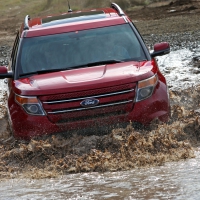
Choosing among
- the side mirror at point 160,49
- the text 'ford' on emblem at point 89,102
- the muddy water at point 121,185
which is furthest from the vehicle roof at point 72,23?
the muddy water at point 121,185

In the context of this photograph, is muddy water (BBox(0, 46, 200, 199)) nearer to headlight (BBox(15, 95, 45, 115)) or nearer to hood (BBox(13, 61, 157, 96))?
headlight (BBox(15, 95, 45, 115))

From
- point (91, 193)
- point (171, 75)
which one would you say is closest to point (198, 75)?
point (171, 75)

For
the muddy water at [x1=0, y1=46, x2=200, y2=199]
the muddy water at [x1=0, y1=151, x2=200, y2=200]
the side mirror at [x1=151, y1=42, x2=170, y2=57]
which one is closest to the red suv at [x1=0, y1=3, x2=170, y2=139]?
the side mirror at [x1=151, y1=42, x2=170, y2=57]

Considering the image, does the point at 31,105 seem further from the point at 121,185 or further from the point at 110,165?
the point at 121,185

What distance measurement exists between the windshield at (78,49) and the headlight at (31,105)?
746 millimetres

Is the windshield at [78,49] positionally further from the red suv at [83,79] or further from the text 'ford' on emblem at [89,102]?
the text 'ford' on emblem at [89,102]

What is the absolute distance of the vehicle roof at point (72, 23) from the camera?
9023 millimetres

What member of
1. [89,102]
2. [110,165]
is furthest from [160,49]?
[110,165]

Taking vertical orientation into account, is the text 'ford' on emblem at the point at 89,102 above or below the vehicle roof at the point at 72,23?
below

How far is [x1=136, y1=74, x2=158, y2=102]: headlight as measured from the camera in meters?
7.89

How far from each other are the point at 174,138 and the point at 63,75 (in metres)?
1.46

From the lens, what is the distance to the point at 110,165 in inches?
289

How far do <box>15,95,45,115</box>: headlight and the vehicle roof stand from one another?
1422 mm

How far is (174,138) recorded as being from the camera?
8.05m
